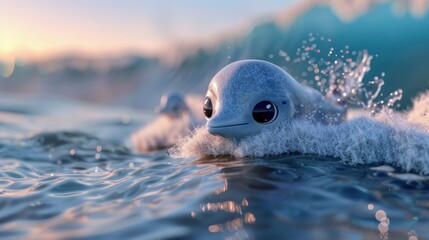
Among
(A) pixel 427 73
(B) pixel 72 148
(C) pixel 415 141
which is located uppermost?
(A) pixel 427 73

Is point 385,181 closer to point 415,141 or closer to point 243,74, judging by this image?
point 415,141

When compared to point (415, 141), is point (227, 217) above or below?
below

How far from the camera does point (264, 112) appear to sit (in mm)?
5457

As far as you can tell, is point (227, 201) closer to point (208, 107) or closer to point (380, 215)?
point (380, 215)

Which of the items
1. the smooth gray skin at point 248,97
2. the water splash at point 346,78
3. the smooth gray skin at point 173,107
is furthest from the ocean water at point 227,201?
the smooth gray skin at point 173,107

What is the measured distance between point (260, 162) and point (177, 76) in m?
26.8

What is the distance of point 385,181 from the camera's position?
4328 millimetres

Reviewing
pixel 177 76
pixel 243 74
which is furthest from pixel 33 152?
pixel 177 76

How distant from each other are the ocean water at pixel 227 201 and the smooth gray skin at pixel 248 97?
38 cm

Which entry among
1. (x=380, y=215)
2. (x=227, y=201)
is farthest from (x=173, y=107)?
(x=380, y=215)

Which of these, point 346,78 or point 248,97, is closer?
point 248,97

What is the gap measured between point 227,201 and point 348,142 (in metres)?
1.70

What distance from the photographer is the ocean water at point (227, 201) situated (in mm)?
3467

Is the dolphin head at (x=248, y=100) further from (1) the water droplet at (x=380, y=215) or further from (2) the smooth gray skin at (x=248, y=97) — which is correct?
(1) the water droplet at (x=380, y=215)
